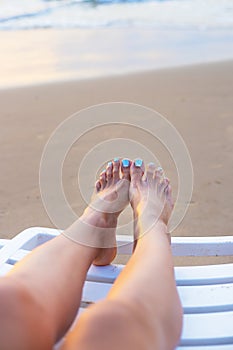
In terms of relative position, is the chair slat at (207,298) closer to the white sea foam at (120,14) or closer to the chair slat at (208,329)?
the chair slat at (208,329)

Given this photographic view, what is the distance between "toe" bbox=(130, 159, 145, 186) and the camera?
1957mm

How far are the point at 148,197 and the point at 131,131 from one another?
1.56 m

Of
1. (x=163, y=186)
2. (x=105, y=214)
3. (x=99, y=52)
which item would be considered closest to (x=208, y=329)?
(x=105, y=214)

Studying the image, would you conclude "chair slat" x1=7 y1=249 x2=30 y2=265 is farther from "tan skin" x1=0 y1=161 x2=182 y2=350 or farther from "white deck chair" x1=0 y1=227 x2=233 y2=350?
"tan skin" x1=0 y1=161 x2=182 y2=350

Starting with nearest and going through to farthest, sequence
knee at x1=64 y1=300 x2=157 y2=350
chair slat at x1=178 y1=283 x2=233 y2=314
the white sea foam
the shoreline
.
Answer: knee at x1=64 y1=300 x2=157 y2=350, chair slat at x1=178 y1=283 x2=233 y2=314, the shoreline, the white sea foam

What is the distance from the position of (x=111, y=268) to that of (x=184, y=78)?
3256mm

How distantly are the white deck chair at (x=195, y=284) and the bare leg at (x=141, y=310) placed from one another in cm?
12

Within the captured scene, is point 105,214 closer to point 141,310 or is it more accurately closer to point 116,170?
point 116,170

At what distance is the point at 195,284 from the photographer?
1508 mm

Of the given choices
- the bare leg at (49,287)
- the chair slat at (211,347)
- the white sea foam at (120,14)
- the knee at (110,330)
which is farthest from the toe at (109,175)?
the white sea foam at (120,14)

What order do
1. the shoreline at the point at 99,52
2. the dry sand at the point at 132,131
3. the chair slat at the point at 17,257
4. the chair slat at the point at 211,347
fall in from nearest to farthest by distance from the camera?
the chair slat at the point at 211,347 → the chair slat at the point at 17,257 → the dry sand at the point at 132,131 → the shoreline at the point at 99,52

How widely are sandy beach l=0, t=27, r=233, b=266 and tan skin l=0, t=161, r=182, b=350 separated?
0.86 m

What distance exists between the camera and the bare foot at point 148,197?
1.64m

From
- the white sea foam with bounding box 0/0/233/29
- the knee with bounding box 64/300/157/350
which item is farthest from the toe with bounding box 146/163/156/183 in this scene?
the white sea foam with bounding box 0/0/233/29
